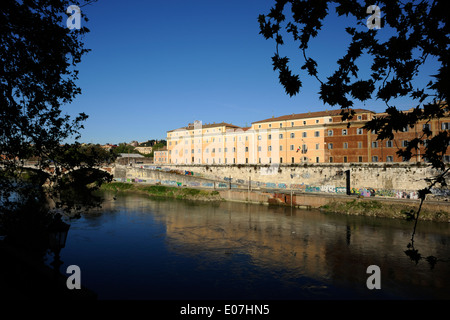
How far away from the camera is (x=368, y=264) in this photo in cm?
1825

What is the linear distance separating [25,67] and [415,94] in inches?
393

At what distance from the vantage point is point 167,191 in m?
53.3

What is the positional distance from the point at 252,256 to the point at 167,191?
117 ft

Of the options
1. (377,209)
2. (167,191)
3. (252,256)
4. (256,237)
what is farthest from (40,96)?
(167,191)

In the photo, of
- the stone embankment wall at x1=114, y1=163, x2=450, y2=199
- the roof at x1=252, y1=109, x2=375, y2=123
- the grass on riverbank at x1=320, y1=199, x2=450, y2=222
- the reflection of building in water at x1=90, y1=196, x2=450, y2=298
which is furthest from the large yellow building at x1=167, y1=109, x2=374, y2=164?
the reflection of building in water at x1=90, y1=196, x2=450, y2=298

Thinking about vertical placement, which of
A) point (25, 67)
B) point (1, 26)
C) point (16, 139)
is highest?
point (1, 26)

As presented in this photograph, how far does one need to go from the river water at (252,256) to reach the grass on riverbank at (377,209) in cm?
137

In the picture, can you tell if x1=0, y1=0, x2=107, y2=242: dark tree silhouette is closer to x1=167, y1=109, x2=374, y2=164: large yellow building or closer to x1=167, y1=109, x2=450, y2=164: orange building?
x1=167, y1=109, x2=450, y2=164: orange building

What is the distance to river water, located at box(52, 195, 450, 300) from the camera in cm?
1453

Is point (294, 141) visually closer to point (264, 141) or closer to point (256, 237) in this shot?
point (264, 141)

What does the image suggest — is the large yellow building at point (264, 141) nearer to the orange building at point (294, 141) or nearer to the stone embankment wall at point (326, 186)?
the orange building at point (294, 141)
